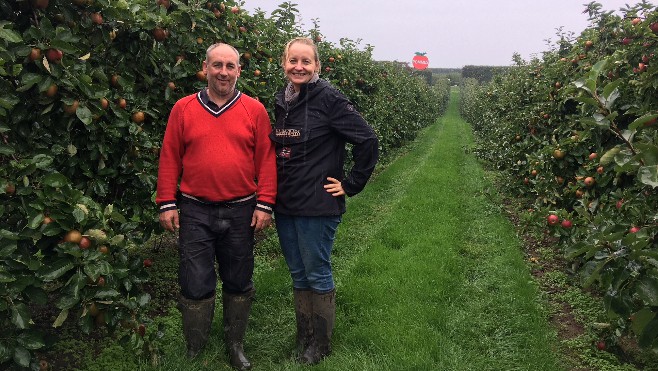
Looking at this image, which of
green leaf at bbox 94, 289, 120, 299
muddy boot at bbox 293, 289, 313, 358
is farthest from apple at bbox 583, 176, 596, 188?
green leaf at bbox 94, 289, 120, 299

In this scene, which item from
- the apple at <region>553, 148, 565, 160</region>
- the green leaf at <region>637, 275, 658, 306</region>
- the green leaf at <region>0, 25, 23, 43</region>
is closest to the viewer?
the green leaf at <region>637, 275, 658, 306</region>

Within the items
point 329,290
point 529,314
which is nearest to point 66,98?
point 329,290

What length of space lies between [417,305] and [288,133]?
181 centimetres

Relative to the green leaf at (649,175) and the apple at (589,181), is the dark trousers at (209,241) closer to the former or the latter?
the green leaf at (649,175)

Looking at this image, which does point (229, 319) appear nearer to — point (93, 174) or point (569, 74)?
point (93, 174)

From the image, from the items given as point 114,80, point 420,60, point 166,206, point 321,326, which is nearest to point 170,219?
point 166,206

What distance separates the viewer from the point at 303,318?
3.17 m

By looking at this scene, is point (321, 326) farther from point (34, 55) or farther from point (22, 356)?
point (34, 55)

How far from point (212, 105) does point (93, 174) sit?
80 centimetres

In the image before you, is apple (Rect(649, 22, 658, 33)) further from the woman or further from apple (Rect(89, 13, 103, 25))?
apple (Rect(89, 13, 103, 25))

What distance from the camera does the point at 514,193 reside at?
7176 mm

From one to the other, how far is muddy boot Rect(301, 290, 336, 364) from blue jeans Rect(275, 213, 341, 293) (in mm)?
59

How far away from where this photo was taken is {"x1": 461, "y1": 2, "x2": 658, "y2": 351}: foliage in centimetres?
175

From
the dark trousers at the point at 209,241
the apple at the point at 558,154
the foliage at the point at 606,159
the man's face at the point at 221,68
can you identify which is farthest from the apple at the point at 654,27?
the dark trousers at the point at 209,241
